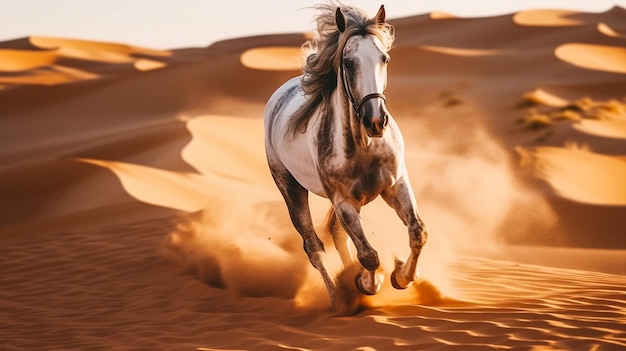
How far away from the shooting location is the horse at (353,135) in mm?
6055

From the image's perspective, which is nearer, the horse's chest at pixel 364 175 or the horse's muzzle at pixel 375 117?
the horse's muzzle at pixel 375 117

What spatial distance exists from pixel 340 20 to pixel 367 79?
2.12 ft

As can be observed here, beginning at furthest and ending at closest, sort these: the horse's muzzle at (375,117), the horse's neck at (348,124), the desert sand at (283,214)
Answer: the desert sand at (283,214) < the horse's neck at (348,124) < the horse's muzzle at (375,117)

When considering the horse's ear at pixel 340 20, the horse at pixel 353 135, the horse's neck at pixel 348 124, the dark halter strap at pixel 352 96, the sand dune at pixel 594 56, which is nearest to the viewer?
the dark halter strap at pixel 352 96

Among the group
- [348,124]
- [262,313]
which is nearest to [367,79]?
[348,124]

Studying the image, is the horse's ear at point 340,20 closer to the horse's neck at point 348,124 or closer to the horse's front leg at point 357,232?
the horse's neck at point 348,124

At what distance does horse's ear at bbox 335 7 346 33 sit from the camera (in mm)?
6359

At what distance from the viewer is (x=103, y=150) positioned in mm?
20344

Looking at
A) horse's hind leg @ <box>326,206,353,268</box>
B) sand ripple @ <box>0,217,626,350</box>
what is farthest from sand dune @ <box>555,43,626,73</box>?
horse's hind leg @ <box>326,206,353,268</box>

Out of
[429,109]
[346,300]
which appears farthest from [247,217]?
[429,109]

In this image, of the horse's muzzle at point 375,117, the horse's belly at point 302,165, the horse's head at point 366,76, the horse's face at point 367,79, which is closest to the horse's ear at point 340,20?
the horse's head at point 366,76

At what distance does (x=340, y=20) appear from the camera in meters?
6.37

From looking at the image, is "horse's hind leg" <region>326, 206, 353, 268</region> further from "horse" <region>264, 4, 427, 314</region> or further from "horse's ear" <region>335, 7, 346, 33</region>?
"horse's ear" <region>335, 7, 346, 33</region>

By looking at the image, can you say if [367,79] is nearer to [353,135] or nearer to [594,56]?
[353,135]
